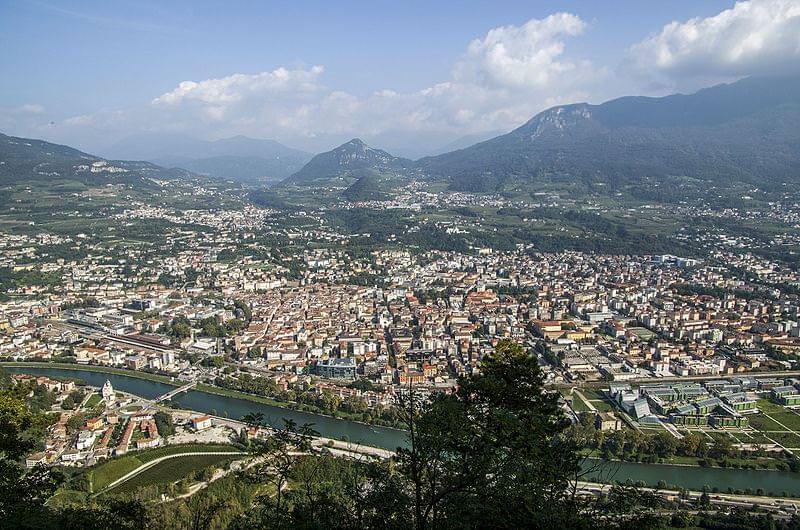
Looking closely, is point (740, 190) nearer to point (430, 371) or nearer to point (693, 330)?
point (693, 330)

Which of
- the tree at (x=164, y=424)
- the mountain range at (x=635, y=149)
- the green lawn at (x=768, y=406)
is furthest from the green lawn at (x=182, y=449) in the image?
the mountain range at (x=635, y=149)

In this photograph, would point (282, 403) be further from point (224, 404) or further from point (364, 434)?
point (364, 434)

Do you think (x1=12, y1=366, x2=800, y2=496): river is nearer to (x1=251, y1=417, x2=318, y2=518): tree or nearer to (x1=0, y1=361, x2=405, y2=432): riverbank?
(x1=0, y1=361, x2=405, y2=432): riverbank

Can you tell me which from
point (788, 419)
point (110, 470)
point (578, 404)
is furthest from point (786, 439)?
point (110, 470)

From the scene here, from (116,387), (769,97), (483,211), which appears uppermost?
(769,97)

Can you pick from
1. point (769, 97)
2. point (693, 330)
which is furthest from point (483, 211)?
point (769, 97)
